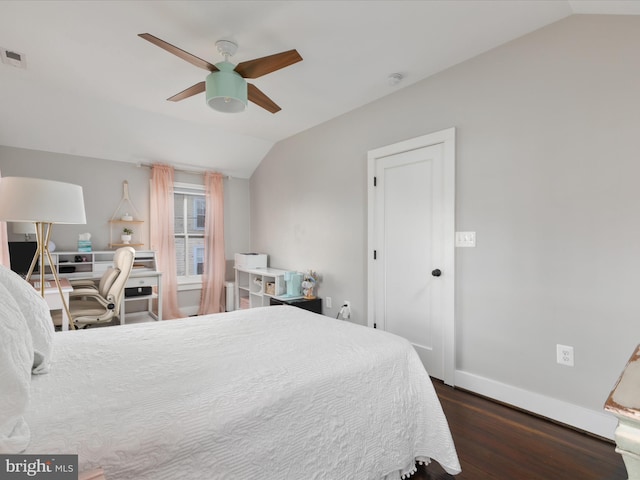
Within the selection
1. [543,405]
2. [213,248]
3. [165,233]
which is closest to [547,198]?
[543,405]

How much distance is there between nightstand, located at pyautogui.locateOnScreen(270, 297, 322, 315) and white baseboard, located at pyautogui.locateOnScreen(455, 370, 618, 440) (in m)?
1.67

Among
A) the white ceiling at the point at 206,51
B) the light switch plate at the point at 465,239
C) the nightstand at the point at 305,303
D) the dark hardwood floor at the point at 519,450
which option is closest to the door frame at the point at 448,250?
the light switch plate at the point at 465,239

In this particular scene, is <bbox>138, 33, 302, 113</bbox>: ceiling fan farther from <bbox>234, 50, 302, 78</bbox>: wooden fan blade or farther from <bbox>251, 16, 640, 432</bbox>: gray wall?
<bbox>251, 16, 640, 432</bbox>: gray wall

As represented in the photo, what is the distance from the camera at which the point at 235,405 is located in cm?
101

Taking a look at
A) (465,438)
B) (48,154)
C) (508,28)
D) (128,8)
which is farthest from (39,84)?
(465,438)

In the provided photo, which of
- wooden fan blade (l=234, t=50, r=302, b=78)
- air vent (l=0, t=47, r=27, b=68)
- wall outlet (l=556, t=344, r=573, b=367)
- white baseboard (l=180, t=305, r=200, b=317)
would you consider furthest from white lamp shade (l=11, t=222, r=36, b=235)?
wall outlet (l=556, t=344, r=573, b=367)

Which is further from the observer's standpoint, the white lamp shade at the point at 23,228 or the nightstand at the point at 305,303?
the nightstand at the point at 305,303

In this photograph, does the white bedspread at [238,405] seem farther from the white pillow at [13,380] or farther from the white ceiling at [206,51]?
the white ceiling at [206,51]

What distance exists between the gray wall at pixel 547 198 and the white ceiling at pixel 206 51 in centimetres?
24

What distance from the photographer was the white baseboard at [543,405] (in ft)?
6.04

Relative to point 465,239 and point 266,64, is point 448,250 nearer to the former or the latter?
point 465,239

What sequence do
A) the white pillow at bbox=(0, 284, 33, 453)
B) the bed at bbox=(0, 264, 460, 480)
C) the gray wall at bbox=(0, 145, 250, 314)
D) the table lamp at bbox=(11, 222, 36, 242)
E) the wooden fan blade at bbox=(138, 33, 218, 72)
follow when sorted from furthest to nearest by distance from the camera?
1. the gray wall at bbox=(0, 145, 250, 314)
2. the table lamp at bbox=(11, 222, 36, 242)
3. the wooden fan blade at bbox=(138, 33, 218, 72)
4. the bed at bbox=(0, 264, 460, 480)
5. the white pillow at bbox=(0, 284, 33, 453)

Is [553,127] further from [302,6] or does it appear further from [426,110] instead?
[302,6]

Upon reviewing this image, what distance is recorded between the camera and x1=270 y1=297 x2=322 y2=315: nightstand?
3558 millimetres
